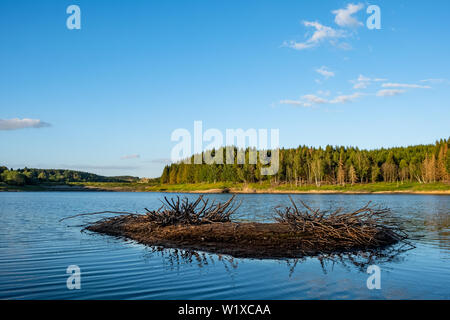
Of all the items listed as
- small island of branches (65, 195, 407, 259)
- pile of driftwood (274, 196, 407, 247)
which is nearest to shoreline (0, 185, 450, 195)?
pile of driftwood (274, 196, 407, 247)

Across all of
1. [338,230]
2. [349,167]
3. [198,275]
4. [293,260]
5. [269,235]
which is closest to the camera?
[198,275]

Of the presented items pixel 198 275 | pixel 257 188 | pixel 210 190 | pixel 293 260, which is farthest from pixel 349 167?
pixel 198 275

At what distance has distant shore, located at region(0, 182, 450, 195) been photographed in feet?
362

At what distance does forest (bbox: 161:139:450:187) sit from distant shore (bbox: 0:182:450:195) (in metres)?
5.09

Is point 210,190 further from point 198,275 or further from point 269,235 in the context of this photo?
point 198,275

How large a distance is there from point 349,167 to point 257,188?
119 feet

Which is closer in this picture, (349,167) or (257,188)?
(349,167)

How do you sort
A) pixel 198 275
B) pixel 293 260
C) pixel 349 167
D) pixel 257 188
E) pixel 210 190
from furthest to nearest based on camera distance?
pixel 210 190 < pixel 257 188 < pixel 349 167 < pixel 293 260 < pixel 198 275

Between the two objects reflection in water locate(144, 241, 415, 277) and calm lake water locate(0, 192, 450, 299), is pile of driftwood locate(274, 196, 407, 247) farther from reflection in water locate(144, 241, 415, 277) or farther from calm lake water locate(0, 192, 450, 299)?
calm lake water locate(0, 192, 450, 299)

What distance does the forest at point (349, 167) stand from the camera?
399ft

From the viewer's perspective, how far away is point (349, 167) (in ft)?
436

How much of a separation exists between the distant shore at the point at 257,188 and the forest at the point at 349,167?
5.09 metres

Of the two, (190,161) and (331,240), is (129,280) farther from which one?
(190,161)
